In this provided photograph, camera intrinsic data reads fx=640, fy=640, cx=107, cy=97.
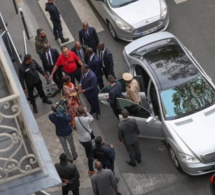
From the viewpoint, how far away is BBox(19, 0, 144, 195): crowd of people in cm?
1255

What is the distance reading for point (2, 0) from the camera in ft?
68.8

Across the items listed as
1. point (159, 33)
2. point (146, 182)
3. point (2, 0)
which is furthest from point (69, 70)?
point (2, 0)

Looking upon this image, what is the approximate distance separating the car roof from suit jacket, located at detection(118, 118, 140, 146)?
1.42 meters

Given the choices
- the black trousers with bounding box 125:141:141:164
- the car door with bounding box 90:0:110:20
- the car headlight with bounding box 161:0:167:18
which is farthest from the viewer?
the car door with bounding box 90:0:110:20

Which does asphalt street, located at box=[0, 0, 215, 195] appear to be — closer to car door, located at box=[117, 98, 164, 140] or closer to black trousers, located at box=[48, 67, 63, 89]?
car door, located at box=[117, 98, 164, 140]

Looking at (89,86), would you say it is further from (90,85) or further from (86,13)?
(86,13)

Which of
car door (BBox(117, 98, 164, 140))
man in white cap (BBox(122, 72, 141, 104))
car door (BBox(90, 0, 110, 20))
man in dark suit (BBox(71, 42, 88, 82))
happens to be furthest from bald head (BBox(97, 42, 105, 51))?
car door (BBox(90, 0, 110, 20))

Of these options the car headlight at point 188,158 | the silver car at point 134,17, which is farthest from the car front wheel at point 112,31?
the car headlight at point 188,158

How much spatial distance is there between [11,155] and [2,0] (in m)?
14.2

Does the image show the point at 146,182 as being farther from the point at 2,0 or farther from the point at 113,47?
the point at 2,0

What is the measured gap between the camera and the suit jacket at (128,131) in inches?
531

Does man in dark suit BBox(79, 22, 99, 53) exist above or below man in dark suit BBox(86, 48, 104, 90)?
above

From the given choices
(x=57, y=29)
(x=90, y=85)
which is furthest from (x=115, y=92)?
(x=57, y=29)

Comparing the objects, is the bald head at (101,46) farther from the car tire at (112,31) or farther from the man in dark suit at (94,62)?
the car tire at (112,31)
